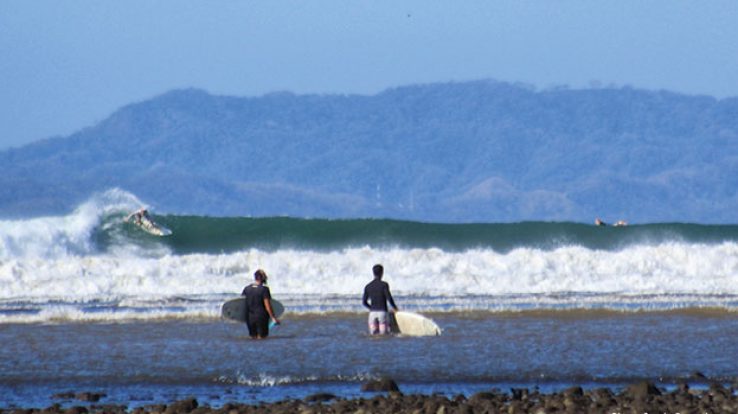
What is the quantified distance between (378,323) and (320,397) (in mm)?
5759

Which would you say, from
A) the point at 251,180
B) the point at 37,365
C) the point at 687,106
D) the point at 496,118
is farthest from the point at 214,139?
the point at 37,365

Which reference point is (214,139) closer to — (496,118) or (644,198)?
(496,118)

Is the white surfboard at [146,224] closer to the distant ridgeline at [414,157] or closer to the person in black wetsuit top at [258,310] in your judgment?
the person in black wetsuit top at [258,310]

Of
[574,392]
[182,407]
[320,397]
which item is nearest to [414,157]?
[320,397]

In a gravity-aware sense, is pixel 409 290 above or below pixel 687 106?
below

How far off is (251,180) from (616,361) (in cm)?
15108

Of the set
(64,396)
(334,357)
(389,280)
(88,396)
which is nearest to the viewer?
(88,396)

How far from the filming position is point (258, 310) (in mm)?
19422

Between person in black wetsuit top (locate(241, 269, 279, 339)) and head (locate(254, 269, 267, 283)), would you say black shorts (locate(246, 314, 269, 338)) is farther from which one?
head (locate(254, 269, 267, 283))

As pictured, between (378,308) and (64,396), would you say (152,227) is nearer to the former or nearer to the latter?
(378,308)

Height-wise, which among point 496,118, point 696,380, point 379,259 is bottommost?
point 696,380

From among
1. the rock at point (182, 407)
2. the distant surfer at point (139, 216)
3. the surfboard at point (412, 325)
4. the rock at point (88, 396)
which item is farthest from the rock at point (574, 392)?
the distant surfer at point (139, 216)

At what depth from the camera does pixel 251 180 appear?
167 m

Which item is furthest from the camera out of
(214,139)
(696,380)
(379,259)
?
(214,139)
